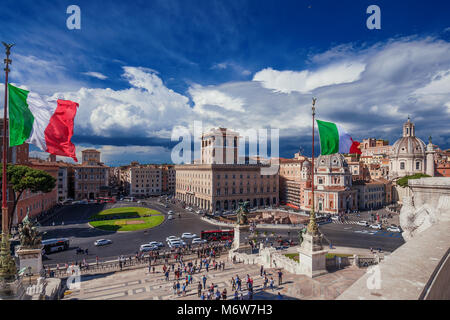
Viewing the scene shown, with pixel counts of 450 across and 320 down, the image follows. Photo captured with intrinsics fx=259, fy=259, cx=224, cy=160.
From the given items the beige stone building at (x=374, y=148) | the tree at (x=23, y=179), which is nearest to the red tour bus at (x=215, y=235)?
the tree at (x=23, y=179)

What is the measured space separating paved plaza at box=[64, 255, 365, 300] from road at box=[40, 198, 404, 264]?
7687 mm

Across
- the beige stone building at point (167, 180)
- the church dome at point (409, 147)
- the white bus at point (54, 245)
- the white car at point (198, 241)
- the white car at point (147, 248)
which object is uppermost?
the church dome at point (409, 147)

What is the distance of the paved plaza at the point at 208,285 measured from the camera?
1555 cm

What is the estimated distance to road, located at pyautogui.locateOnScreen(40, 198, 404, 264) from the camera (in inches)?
1089

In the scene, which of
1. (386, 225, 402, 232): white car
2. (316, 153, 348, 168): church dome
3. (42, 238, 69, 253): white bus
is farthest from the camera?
(316, 153, 348, 168): church dome

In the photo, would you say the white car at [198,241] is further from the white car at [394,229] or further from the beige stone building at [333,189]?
the beige stone building at [333,189]

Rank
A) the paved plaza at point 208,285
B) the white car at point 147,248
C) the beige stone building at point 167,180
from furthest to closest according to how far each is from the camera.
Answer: the beige stone building at point 167,180 → the white car at point 147,248 → the paved plaza at point 208,285

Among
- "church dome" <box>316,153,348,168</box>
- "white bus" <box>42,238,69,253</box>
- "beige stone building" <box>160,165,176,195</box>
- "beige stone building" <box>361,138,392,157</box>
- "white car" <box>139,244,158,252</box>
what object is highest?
"beige stone building" <box>361,138,392,157</box>

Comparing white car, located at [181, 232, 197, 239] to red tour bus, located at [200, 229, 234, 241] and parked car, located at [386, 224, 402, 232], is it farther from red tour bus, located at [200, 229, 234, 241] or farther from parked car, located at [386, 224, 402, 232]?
parked car, located at [386, 224, 402, 232]

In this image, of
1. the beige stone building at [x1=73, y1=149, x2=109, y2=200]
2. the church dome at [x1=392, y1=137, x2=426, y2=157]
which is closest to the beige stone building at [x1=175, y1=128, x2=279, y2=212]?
the beige stone building at [x1=73, y1=149, x2=109, y2=200]

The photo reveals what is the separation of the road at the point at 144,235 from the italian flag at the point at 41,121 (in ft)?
62.3
